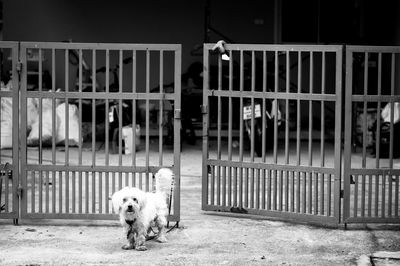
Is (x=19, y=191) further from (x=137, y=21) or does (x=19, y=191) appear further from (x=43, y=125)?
(x=137, y=21)

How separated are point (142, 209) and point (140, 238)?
0.28 meters

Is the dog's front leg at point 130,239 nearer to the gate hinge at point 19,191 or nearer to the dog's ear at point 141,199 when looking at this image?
the dog's ear at point 141,199

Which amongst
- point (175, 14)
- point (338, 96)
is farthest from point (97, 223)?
point (175, 14)

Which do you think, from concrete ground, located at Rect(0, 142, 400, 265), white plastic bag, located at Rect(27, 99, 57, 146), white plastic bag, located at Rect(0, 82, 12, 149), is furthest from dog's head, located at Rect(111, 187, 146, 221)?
white plastic bag, located at Rect(0, 82, 12, 149)

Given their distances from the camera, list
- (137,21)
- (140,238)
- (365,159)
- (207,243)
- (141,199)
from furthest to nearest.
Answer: (137,21)
(365,159)
(207,243)
(140,238)
(141,199)

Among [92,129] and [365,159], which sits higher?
[92,129]

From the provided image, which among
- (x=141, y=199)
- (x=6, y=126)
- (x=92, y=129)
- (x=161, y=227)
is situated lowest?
(x=161, y=227)

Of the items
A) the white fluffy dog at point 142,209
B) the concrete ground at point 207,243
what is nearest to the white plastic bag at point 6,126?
the concrete ground at point 207,243

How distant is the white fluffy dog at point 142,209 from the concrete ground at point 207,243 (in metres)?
0.14

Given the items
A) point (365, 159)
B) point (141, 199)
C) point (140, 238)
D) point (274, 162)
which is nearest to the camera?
point (141, 199)

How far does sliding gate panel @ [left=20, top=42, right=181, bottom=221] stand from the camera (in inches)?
323

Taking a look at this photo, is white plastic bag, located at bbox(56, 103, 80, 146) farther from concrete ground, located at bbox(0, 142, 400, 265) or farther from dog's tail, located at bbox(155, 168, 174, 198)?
dog's tail, located at bbox(155, 168, 174, 198)

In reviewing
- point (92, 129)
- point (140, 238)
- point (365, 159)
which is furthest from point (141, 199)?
point (365, 159)

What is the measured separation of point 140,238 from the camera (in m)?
7.25
